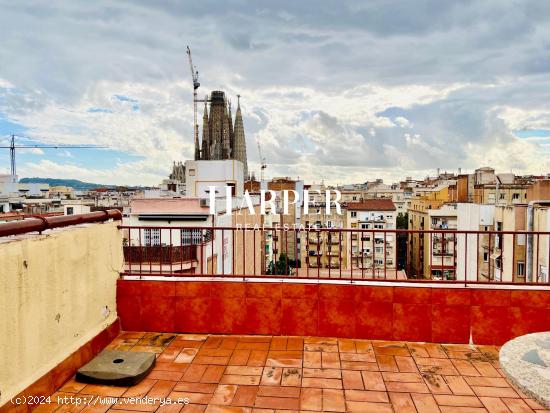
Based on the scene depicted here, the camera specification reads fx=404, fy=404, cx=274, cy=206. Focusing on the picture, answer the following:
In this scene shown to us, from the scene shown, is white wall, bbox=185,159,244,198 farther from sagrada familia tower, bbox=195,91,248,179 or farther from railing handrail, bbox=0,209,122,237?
sagrada familia tower, bbox=195,91,248,179

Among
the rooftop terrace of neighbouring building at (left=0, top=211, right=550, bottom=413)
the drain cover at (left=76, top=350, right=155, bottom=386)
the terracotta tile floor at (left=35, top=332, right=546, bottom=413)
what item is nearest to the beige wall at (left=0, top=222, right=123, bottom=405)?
the rooftop terrace of neighbouring building at (left=0, top=211, right=550, bottom=413)

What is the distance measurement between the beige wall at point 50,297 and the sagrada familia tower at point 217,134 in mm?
88283

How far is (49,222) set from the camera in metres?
3.21

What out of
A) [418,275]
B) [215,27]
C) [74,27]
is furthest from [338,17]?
[418,275]

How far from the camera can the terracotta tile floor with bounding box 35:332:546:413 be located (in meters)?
2.95

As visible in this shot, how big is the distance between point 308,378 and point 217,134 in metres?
92.9

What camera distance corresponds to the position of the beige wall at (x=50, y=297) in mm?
2713

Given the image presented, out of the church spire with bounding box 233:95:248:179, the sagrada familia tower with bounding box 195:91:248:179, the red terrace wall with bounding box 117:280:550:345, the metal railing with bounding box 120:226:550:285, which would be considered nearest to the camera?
the red terrace wall with bounding box 117:280:550:345

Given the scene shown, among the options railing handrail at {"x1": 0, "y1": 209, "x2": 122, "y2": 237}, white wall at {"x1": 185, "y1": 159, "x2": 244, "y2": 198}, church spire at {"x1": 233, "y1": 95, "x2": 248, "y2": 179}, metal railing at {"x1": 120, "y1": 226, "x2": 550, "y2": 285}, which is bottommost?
metal railing at {"x1": 120, "y1": 226, "x2": 550, "y2": 285}

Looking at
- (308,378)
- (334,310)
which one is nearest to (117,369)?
(308,378)

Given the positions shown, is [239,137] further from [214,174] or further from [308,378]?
[308,378]

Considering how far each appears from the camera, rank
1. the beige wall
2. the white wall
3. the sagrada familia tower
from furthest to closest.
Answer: the sagrada familia tower < the white wall < the beige wall

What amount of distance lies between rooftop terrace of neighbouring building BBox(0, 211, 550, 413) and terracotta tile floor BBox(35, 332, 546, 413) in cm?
1

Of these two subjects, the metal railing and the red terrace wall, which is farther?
the metal railing
